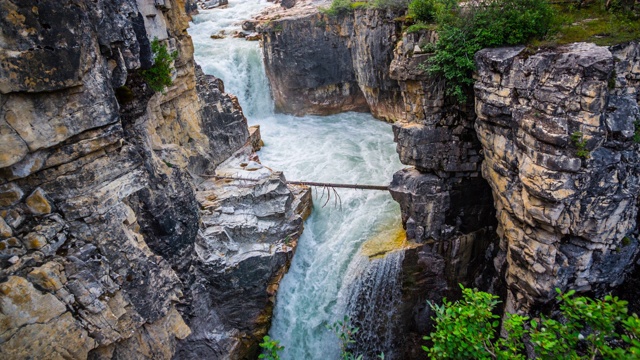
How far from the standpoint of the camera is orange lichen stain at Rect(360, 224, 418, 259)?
12628 millimetres

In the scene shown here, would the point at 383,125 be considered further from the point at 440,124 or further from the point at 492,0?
the point at 492,0

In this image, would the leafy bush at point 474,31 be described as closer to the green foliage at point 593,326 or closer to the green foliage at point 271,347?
the green foliage at point 593,326

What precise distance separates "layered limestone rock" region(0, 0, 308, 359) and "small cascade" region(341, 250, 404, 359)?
335 centimetres

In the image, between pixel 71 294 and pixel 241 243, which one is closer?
pixel 71 294

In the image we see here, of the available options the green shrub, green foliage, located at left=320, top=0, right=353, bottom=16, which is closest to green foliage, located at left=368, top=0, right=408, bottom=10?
green foliage, located at left=320, top=0, right=353, bottom=16

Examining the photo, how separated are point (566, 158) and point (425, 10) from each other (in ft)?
21.6

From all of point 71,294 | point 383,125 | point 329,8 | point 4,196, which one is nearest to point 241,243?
point 71,294

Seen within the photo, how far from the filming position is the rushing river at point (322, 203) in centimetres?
1229

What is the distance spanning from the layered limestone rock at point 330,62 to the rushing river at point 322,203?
804mm

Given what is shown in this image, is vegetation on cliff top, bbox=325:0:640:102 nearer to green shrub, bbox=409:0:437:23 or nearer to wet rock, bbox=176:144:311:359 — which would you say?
green shrub, bbox=409:0:437:23

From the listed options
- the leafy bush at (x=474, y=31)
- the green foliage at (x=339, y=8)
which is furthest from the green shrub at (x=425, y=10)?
the green foliage at (x=339, y=8)

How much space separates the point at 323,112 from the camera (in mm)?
24250

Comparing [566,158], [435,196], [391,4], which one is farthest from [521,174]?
[391,4]

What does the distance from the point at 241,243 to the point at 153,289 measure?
3493mm
